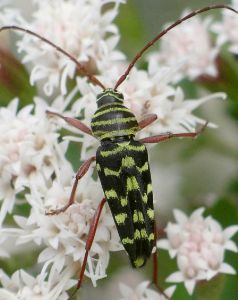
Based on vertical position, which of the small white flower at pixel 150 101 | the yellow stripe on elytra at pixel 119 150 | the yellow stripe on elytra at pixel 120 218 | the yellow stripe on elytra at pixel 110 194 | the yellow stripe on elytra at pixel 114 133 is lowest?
the yellow stripe on elytra at pixel 120 218

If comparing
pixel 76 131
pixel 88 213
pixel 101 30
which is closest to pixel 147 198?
pixel 88 213

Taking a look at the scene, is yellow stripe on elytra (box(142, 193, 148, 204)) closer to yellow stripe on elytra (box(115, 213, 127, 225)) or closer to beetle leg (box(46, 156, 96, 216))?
yellow stripe on elytra (box(115, 213, 127, 225))

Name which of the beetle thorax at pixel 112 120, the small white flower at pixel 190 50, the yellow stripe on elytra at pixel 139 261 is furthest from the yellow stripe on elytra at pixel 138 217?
the small white flower at pixel 190 50

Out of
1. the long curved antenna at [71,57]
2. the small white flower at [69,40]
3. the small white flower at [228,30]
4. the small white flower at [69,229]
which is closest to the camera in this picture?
the small white flower at [69,229]

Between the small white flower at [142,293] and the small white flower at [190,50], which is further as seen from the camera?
the small white flower at [190,50]

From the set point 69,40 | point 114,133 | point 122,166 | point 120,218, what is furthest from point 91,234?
point 69,40

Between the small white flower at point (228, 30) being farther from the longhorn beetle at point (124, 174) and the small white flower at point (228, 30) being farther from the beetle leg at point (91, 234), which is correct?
the beetle leg at point (91, 234)

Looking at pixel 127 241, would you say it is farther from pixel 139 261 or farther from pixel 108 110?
pixel 108 110

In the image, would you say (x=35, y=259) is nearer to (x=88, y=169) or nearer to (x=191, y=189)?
(x=88, y=169)
